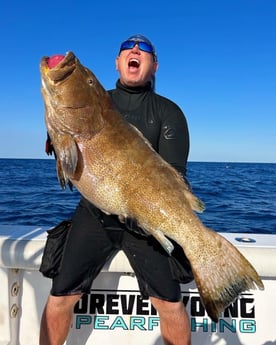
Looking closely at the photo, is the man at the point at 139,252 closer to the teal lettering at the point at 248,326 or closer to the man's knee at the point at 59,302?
the man's knee at the point at 59,302

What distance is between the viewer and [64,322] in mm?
3131

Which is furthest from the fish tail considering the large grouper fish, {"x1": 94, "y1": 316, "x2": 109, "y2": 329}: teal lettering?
{"x1": 94, "y1": 316, "x2": 109, "y2": 329}: teal lettering

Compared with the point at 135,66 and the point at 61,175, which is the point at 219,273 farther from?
the point at 135,66

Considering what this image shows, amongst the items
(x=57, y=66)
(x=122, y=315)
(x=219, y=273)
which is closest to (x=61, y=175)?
(x=57, y=66)

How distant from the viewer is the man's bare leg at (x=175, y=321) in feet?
9.84

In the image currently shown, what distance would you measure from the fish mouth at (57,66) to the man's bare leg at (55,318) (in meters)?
1.81

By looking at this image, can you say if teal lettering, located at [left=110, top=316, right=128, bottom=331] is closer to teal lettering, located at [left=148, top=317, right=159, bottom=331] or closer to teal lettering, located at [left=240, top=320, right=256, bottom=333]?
teal lettering, located at [left=148, top=317, right=159, bottom=331]

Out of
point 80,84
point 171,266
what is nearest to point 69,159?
point 80,84

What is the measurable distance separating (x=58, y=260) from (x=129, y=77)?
5.66 feet

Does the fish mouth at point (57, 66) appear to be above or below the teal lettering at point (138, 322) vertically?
above

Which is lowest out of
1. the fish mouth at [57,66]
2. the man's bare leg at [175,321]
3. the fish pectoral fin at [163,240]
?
the man's bare leg at [175,321]

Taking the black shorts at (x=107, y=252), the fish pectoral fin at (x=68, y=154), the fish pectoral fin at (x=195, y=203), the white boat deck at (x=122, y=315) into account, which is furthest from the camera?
the white boat deck at (x=122, y=315)

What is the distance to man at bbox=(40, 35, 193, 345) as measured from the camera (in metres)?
2.98

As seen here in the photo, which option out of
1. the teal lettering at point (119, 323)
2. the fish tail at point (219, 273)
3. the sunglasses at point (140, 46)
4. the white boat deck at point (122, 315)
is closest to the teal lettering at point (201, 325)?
the white boat deck at point (122, 315)
